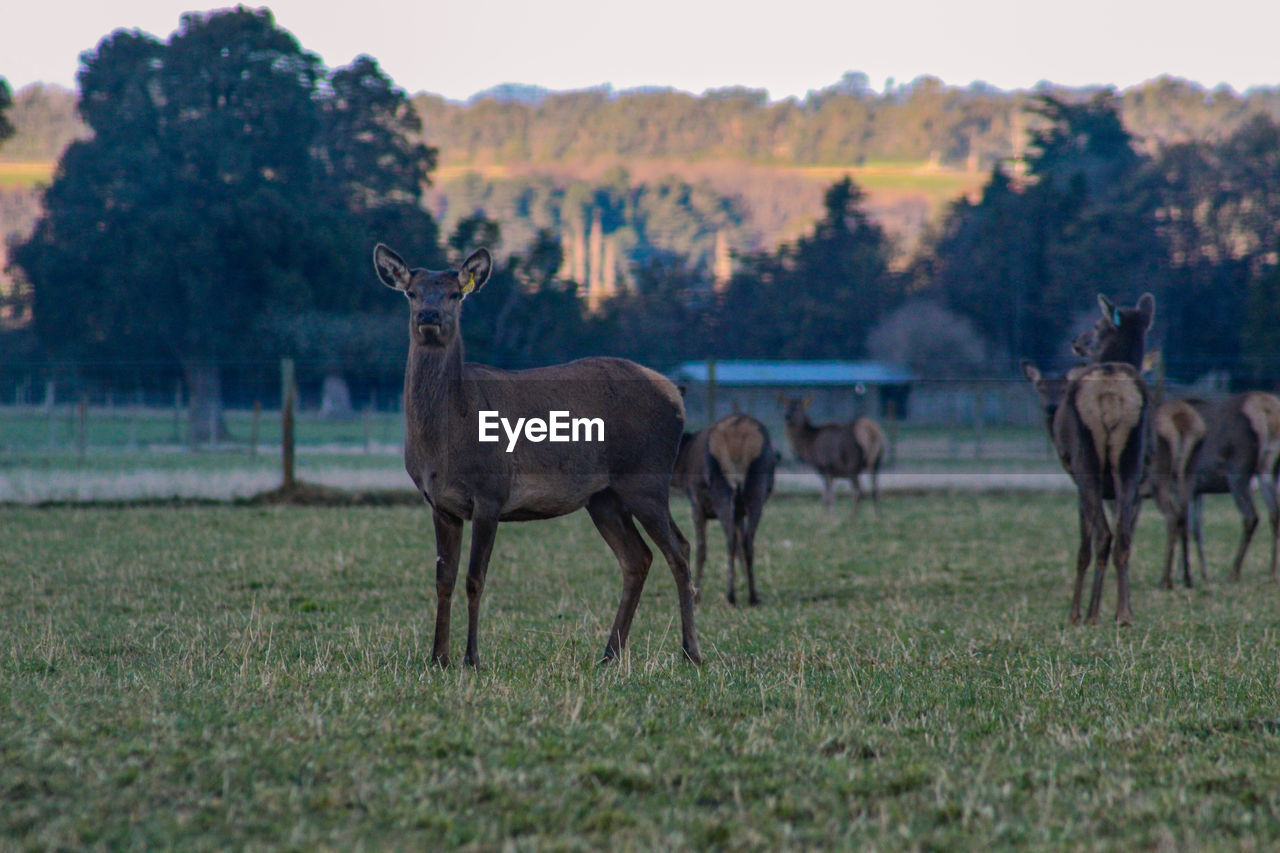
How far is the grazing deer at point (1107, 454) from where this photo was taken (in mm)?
11266

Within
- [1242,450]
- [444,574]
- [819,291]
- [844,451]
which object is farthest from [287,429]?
[819,291]

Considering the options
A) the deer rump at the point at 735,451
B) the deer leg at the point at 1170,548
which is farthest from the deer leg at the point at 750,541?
the deer leg at the point at 1170,548

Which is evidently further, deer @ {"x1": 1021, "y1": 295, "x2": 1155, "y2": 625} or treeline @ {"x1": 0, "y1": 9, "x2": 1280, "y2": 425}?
treeline @ {"x1": 0, "y1": 9, "x2": 1280, "y2": 425}

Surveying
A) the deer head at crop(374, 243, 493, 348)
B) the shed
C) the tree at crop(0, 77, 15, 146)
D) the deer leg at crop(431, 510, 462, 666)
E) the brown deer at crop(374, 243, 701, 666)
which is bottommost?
the shed

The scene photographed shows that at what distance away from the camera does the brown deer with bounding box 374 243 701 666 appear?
8.23m

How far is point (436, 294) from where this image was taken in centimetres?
841

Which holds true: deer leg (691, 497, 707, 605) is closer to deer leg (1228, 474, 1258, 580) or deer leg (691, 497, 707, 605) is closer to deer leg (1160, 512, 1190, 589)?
deer leg (1160, 512, 1190, 589)

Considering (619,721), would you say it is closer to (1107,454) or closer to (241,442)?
(1107,454)

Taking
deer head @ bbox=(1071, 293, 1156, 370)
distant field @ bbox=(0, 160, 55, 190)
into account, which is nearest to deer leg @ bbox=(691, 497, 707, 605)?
deer head @ bbox=(1071, 293, 1156, 370)

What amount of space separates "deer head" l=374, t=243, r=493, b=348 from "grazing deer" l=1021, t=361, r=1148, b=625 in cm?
567

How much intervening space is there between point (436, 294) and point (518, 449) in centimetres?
113

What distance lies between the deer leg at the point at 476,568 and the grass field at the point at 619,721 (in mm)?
233

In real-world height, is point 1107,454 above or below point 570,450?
below

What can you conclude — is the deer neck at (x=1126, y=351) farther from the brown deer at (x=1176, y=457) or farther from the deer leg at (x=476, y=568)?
the deer leg at (x=476, y=568)
